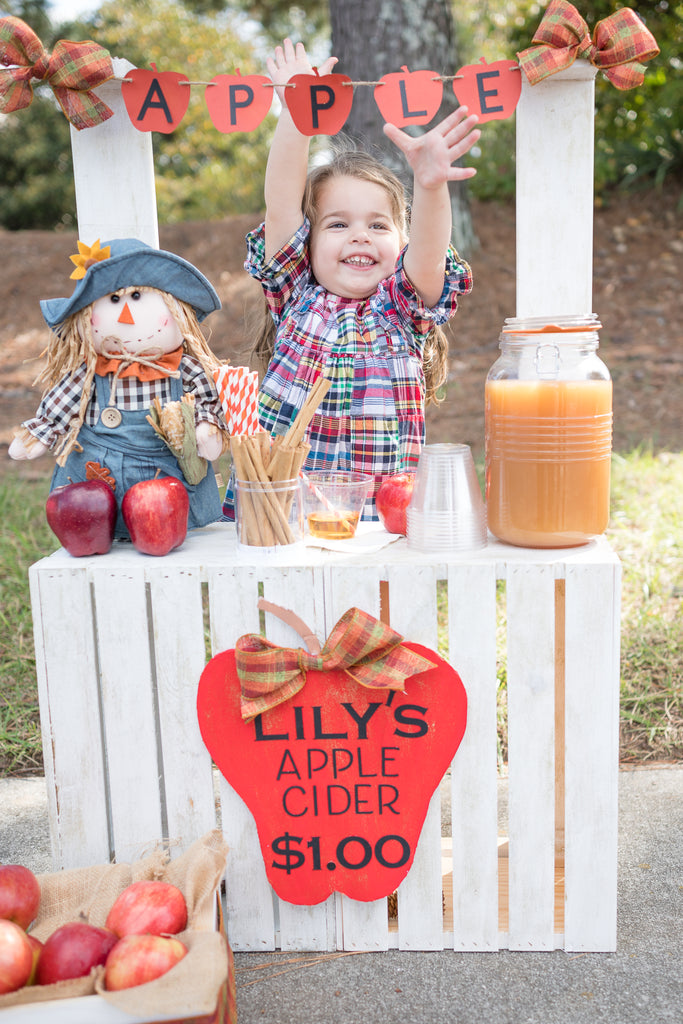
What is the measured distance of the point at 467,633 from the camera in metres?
1.64

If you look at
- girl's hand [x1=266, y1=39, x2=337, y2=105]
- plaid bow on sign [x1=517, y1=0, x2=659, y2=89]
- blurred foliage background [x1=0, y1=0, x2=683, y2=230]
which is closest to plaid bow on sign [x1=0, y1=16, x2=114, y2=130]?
girl's hand [x1=266, y1=39, x2=337, y2=105]

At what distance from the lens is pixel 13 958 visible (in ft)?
4.47

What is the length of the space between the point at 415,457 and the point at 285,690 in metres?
0.76

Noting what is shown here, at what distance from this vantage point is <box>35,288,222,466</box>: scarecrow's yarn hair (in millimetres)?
1809

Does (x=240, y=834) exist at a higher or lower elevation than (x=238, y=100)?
lower

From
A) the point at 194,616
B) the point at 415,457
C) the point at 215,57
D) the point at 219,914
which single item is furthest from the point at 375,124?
the point at 215,57

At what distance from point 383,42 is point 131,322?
3844 mm

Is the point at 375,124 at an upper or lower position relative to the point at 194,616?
upper

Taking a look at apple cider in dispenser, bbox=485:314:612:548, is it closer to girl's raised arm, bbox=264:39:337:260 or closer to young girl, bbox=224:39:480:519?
young girl, bbox=224:39:480:519

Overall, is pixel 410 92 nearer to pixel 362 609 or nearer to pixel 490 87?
pixel 490 87

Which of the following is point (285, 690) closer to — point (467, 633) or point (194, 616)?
point (194, 616)

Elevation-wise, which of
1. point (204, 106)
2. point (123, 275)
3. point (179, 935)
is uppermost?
point (204, 106)

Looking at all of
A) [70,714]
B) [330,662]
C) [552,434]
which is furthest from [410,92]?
[70,714]

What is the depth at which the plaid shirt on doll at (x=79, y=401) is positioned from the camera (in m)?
1.83
